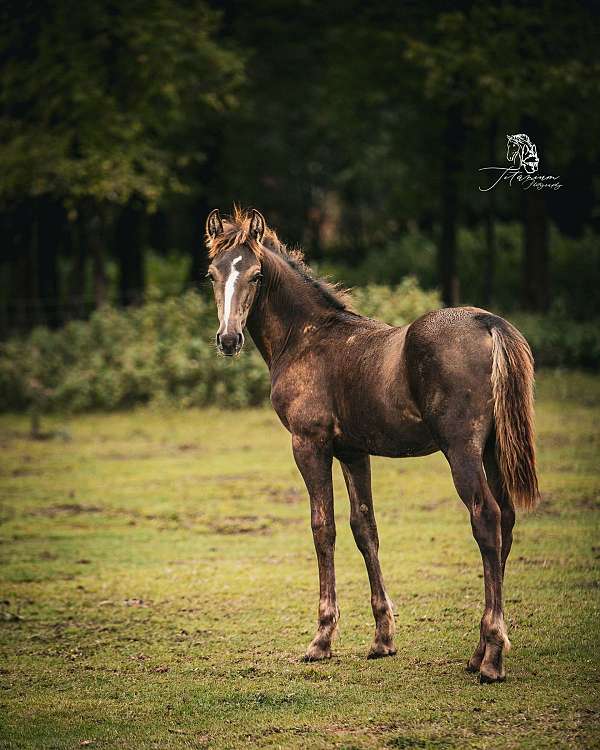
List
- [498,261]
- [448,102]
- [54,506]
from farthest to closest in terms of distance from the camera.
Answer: [498,261], [448,102], [54,506]

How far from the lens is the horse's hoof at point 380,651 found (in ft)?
22.5

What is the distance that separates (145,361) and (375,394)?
522 inches

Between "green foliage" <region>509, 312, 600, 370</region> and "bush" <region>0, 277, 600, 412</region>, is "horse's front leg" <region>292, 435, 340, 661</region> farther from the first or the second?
"green foliage" <region>509, 312, 600, 370</region>

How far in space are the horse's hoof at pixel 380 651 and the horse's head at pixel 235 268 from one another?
2105mm

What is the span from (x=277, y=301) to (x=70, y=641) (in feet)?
9.46

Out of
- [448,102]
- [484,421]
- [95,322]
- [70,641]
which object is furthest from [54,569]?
[448,102]

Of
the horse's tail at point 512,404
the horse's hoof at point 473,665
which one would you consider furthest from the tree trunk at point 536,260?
the horse's hoof at point 473,665

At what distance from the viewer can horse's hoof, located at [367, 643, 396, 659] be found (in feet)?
22.5

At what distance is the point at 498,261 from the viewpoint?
29.0 meters

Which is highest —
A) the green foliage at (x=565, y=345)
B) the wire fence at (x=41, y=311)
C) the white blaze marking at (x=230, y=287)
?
Result: the white blaze marking at (x=230, y=287)

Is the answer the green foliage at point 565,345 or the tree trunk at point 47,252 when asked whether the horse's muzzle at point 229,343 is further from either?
the tree trunk at point 47,252

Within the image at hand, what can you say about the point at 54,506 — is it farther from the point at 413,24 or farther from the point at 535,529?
the point at 413,24

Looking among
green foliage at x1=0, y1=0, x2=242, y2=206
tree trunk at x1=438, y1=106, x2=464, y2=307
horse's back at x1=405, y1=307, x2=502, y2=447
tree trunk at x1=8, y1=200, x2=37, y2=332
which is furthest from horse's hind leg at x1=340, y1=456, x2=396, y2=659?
tree trunk at x1=438, y1=106, x2=464, y2=307

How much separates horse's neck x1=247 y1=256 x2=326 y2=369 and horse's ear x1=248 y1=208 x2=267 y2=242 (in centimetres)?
30
